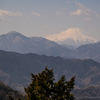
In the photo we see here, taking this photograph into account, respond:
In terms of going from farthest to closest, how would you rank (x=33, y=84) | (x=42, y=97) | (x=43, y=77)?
(x=33, y=84) → (x=43, y=77) → (x=42, y=97)

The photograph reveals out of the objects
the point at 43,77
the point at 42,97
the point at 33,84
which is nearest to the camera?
the point at 42,97

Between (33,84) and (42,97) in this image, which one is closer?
(42,97)

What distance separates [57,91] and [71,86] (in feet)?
7.25

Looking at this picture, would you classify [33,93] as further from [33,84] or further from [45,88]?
[33,84]

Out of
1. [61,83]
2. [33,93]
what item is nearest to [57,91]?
[61,83]

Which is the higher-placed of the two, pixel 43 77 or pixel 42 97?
pixel 43 77

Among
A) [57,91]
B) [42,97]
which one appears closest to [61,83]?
[57,91]

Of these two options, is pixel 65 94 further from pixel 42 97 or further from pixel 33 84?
pixel 33 84

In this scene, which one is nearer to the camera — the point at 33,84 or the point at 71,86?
the point at 71,86

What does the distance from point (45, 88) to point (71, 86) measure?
12.5ft

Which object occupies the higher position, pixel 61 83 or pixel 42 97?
pixel 61 83

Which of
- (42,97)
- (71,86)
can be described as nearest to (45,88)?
(42,97)

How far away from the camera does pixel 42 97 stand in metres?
30.0

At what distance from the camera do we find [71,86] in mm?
31328
